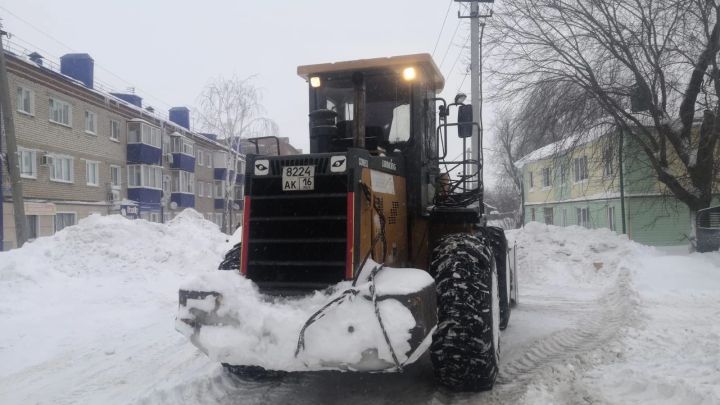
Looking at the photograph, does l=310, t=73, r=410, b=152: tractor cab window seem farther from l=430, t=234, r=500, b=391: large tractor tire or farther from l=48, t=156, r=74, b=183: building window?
l=48, t=156, r=74, b=183: building window

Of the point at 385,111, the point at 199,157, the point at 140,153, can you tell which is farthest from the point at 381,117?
the point at 199,157

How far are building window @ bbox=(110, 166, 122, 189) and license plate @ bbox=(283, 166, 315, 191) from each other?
30087mm

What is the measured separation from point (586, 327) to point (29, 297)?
28.7ft

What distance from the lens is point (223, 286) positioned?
168 inches

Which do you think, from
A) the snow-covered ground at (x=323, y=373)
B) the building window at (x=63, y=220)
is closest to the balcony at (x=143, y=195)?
the building window at (x=63, y=220)

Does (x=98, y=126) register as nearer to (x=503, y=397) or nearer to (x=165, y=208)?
(x=165, y=208)

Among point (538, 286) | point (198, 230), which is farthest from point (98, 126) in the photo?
point (538, 286)

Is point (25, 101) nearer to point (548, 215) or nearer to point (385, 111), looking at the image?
point (385, 111)

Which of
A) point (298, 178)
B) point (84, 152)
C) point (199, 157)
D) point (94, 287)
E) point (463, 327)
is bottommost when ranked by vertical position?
point (94, 287)

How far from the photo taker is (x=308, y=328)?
3871mm

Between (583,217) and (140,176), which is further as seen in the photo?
(140,176)

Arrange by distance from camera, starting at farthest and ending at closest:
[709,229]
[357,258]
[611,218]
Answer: [611,218], [709,229], [357,258]

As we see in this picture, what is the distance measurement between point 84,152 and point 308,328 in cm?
2896

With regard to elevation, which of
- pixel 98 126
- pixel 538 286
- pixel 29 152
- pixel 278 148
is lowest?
pixel 538 286
